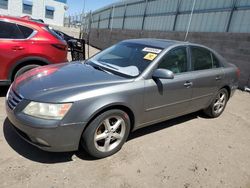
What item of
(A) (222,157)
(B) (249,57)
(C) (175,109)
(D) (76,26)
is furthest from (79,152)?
(D) (76,26)

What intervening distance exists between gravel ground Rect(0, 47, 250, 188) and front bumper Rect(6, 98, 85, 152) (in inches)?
13.1

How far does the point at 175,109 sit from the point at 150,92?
2.66ft

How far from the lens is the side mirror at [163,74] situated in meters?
3.69

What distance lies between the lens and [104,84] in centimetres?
338

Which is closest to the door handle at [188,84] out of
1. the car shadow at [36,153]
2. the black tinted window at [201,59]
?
the black tinted window at [201,59]

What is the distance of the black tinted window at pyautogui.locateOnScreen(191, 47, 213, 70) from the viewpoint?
465 centimetres

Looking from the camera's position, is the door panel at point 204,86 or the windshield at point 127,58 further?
the door panel at point 204,86

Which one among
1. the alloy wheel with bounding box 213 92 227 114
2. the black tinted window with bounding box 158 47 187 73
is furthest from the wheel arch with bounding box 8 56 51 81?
the alloy wheel with bounding box 213 92 227 114

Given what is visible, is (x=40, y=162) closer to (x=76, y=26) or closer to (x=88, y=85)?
(x=88, y=85)

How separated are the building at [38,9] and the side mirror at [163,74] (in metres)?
45.7

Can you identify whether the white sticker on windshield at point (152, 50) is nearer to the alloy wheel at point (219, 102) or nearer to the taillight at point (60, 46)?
the alloy wheel at point (219, 102)

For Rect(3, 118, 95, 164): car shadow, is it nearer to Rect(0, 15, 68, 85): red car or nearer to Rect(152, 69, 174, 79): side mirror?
Rect(152, 69, 174, 79): side mirror

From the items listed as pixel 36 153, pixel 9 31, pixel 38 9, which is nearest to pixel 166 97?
pixel 36 153

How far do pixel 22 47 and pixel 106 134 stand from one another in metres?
2.91
